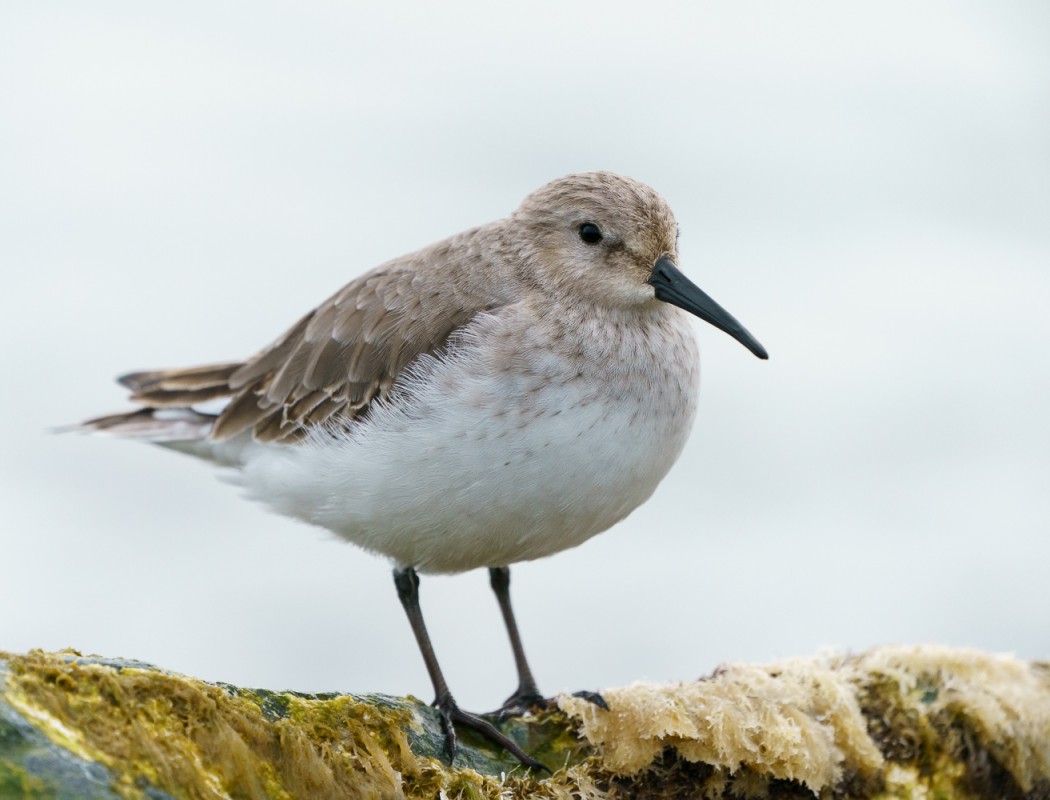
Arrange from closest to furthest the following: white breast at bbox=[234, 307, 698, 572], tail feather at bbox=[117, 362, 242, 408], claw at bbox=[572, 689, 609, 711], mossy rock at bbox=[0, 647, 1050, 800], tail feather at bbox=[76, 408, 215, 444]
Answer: mossy rock at bbox=[0, 647, 1050, 800]
claw at bbox=[572, 689, 609, 711]
white breast at bbox=[234, 307, 698, 572]
tail feather at bbox=[76, 408, 215, 444]
tail feather at bbox=[117, 362, 242, 408]

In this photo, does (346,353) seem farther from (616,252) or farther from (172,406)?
(172,406)

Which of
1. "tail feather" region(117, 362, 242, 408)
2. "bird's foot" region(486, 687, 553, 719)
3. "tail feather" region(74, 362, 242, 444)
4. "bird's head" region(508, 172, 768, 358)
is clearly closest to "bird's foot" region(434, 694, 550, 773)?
"bird's foot" region(486, 687, 553, 719)

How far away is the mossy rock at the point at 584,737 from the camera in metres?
3.41

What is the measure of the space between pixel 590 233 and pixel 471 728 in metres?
2.44

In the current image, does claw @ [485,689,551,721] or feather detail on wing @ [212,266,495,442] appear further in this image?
feather detail on wing @ [212,266,495,442]

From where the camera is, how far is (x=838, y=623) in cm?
1531

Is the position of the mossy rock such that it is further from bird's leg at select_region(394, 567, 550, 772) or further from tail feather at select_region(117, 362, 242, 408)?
tail feather at select_region(117, 362, 242, 408)

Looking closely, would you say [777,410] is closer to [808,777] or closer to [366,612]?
[366,612]

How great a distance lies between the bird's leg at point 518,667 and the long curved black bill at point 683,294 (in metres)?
1.81

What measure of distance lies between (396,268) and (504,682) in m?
10.2

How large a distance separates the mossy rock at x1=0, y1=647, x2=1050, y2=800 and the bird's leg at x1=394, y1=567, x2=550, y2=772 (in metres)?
0.06

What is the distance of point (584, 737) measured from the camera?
510cm

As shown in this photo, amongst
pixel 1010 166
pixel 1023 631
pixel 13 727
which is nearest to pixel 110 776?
pixel 13 727

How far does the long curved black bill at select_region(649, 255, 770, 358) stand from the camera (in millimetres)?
5992
